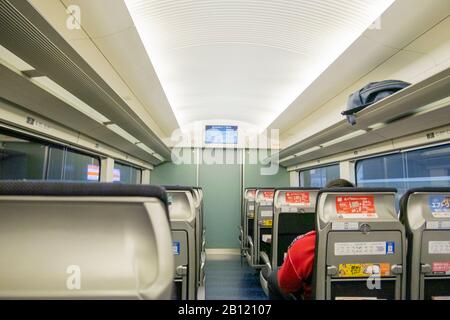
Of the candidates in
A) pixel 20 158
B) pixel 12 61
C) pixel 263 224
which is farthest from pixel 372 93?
pixel 20 158

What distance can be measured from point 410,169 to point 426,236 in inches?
79.6

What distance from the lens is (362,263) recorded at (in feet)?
5.36

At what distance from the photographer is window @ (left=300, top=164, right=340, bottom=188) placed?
5.44m

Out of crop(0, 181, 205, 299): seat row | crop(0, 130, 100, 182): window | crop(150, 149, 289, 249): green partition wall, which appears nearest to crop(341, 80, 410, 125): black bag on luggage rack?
crop(0, 181, 205, 299): seat row

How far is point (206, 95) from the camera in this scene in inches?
182

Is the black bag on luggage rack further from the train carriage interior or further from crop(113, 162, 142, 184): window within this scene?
crop(113, 162, 142, 184): window

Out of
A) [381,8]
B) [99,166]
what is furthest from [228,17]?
[99,166]

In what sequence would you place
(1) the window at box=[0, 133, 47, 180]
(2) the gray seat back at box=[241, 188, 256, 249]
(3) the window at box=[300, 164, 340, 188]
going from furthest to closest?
(2) the gray seat back at box=[241, 188, 256, 249], (3) the window at box=[300, 164, 340, 188], (1) the window at box=[0, 133, 47, 180]

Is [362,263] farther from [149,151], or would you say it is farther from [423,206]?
[149,151]

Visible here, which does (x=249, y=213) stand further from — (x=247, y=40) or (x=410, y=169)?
(x=247, y=40)

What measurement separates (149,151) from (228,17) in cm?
361

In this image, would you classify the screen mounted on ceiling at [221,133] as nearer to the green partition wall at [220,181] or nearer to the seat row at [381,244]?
the green partition wall at [220,181]

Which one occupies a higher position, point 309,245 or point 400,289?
point 309,245

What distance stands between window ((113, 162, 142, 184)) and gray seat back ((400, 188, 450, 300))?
179 inches
